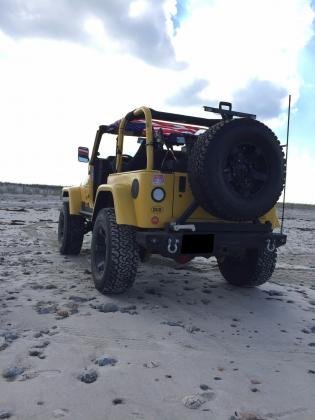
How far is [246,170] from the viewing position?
5.09 metres

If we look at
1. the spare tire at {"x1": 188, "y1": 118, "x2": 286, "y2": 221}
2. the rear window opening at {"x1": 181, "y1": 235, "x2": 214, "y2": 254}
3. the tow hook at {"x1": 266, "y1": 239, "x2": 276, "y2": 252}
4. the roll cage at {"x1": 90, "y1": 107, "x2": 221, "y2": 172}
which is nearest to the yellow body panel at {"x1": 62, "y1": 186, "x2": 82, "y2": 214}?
the roll cage at {"x1": 90, "y1": 107, "x2": 221, "y2": 172}

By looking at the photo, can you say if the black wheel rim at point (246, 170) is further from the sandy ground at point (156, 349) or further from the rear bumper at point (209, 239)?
the sandy ground at point (156, 349)

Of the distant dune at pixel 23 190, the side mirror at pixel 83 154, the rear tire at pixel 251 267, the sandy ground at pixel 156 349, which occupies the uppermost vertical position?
the side mirror at pixel 83 154

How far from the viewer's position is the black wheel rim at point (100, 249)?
5828 mm

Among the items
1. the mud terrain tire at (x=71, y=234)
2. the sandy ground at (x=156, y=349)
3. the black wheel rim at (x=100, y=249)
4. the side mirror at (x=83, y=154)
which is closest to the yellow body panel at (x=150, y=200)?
the black wheel rim at (x=100, y=249)

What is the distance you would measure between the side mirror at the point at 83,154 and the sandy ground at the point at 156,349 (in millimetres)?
1994

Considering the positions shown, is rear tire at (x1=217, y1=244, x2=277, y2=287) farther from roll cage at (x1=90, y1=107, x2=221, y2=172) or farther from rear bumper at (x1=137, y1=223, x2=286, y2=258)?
roll cage at (x1=90, y1=107, x2=221, y2=172)

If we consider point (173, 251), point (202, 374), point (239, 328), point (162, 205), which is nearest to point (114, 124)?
point (162, 205)

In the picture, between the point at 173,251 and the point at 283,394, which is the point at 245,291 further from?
the point at 283,394

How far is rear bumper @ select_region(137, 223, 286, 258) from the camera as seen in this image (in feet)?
16.3

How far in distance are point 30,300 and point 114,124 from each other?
127 inches

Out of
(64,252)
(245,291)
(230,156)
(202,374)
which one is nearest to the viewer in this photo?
(202,374)

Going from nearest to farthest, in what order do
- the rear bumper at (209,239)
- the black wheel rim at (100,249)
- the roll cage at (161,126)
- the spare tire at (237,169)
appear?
the spare tire at (237,169), the rear bumper at (209,239), the roll cage at (161,126), the black wheel rim at (100,249)

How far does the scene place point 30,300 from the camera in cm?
504
